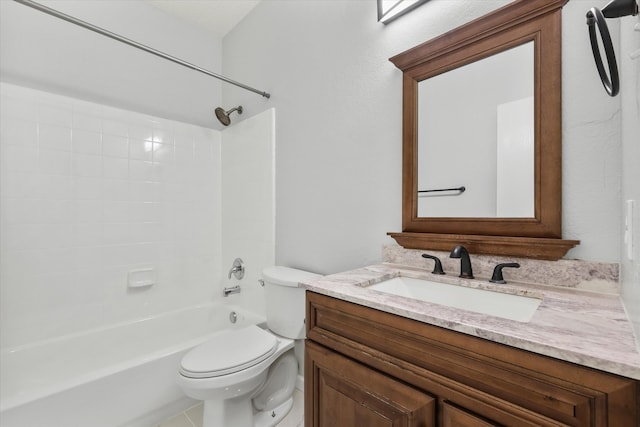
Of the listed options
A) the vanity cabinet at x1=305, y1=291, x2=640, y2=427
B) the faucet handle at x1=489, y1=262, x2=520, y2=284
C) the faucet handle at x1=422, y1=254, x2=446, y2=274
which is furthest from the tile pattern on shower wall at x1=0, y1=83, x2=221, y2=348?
the faucet handle at x1=489, y1=262, x2=520, y2=284

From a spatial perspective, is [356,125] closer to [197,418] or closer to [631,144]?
[631,144]

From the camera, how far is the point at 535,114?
943 millimetres

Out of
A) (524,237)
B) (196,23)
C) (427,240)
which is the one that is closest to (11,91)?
(196,23)

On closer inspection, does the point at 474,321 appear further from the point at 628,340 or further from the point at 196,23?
the point at 196,23

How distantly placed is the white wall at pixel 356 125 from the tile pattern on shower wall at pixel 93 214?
86 cm

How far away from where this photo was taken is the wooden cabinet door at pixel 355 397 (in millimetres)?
691

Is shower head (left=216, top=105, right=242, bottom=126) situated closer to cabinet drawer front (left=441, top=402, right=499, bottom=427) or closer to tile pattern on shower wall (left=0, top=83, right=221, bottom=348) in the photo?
tile pattern on shower wall (left=0, top=83, right=221, bottom=348)

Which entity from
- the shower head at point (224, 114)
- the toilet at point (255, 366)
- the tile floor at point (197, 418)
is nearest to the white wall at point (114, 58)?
the shower head at point (224, 114)

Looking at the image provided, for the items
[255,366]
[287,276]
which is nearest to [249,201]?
[287,276]

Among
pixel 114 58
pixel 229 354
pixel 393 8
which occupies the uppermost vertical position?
pixel 114 58

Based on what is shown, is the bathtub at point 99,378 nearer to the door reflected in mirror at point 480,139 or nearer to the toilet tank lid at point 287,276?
the toilet tank lid at point 287,276

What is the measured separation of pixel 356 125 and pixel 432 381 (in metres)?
1.19

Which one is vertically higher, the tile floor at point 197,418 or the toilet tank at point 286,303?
the toilet tank at point 286,303

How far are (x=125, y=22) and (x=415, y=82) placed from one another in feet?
7.19
